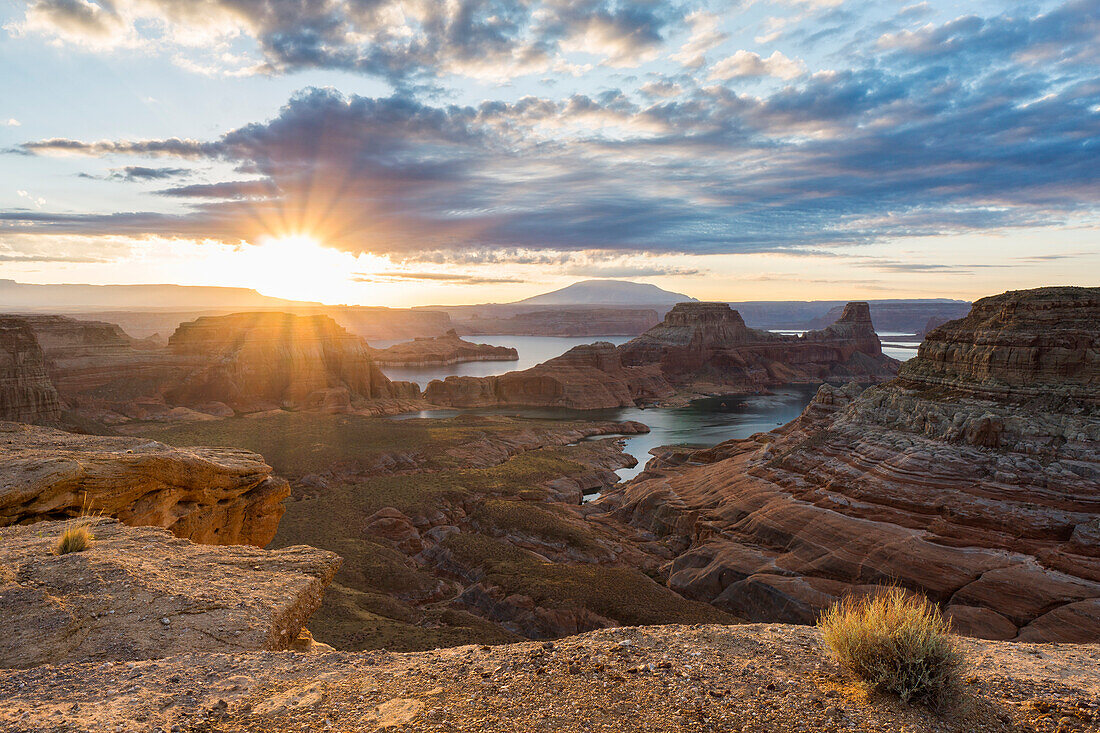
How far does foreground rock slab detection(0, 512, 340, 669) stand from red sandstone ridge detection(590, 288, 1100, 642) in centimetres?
2355

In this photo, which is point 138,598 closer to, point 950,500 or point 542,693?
point 542,693

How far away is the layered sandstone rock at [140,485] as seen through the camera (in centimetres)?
1416

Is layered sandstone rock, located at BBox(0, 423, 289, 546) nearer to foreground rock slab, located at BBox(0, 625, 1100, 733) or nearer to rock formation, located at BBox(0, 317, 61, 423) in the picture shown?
foreground rock slab, located at BBox(0, 625, 1100, 733)

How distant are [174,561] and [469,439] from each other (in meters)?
60.2


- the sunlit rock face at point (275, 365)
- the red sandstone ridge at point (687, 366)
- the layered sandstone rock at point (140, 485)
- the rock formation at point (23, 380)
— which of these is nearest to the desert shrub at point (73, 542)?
the layered sandstone rock at point (140, 485)

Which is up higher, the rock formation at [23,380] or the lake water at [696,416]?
the rock formation at [23,380]

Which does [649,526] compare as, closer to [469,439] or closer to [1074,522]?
[1074,522]

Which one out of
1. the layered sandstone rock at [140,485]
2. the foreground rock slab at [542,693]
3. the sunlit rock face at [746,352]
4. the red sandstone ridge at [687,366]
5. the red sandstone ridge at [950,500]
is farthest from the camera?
the sunlit rock face at [746,352]

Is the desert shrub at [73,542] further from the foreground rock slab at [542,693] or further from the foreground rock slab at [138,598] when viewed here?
the foreground rock slab at [542,693]

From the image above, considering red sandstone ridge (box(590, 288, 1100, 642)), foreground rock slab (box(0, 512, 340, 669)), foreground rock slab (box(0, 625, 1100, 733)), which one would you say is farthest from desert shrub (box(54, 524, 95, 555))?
red sandstone ridge (box(590, 288, 1100, 642))

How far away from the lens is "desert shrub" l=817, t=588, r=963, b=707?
24.1 ft

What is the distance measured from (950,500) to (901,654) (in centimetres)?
2594

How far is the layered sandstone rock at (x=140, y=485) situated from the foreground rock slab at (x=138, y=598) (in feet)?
5.07

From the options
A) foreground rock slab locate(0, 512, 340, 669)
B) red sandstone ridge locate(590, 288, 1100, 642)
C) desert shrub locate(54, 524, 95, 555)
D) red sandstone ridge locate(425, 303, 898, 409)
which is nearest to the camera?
foreground rock slab locate(0, 512, 340, 669)
